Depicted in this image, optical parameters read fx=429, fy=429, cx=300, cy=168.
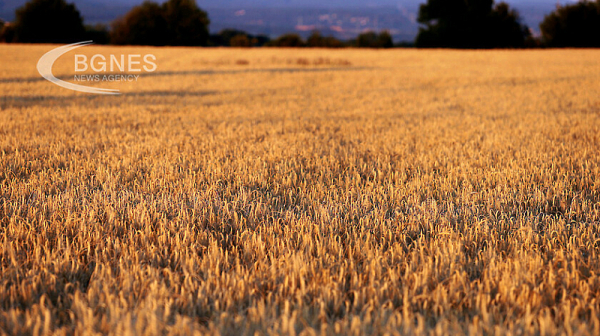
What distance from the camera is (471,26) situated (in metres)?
55.7

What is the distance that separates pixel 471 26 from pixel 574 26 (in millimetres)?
12191

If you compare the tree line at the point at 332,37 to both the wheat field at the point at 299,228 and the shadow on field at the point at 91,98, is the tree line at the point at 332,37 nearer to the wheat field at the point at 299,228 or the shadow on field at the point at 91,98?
the shadow on field at the point at 91,98

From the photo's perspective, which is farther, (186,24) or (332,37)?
(332,37)

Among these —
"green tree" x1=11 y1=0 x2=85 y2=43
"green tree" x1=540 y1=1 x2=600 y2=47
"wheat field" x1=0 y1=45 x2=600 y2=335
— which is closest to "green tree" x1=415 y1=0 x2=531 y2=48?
"green tree" x1=540 y1=1 x2=600 y2=47

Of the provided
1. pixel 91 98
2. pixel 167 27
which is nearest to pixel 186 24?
pixel 167 27

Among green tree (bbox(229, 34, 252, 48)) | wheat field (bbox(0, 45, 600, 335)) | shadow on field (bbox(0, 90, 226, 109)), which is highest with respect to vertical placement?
green tree (bbox(229, 34, 252, 48))

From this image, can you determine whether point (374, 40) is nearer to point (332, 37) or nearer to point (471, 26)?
point (332, 37)

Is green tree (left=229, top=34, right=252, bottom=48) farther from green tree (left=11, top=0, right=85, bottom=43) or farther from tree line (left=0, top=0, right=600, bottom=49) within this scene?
green tree (left=11, top=0, right=85, bottom=43)

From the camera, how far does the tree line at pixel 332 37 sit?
54.3m

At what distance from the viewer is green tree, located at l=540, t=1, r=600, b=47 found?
52906 millimetres

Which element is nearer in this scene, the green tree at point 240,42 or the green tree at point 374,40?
the green tree at point 374,40

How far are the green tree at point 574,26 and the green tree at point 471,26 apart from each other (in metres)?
3.04

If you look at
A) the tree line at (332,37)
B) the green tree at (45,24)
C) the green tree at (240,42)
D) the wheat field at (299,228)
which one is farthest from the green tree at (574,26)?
the green tree at (45,24)

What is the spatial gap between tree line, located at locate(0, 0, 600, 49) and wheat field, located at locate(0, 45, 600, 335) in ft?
176
